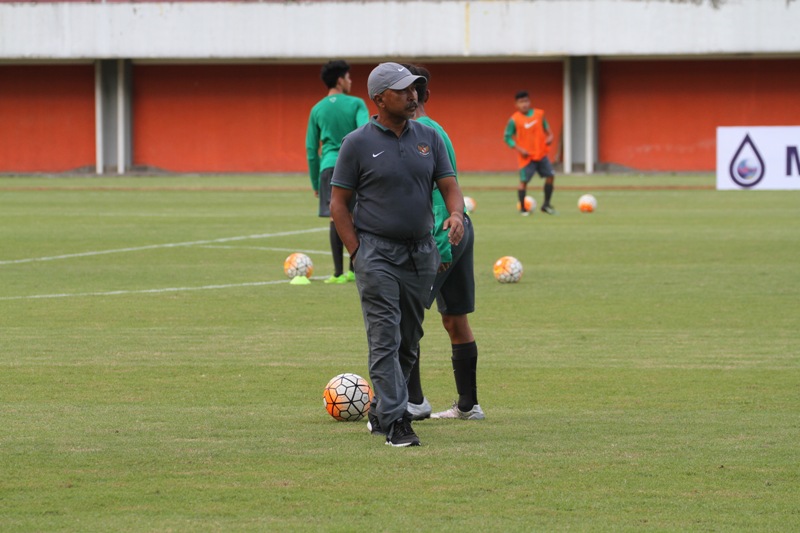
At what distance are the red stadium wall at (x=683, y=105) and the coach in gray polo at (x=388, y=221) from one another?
140 feet

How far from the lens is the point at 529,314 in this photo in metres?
13.5

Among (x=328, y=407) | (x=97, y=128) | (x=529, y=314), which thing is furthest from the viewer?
(x=97, y=128)

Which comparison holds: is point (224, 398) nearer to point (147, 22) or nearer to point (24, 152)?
point (147, 22)

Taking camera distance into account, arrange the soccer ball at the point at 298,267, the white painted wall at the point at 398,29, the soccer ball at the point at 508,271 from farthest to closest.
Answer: the white painted wall at the point at 398,29
the soccer ball at the point at 298,267
the soccer ball at the point at 508,271

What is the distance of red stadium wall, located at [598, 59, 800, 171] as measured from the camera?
48.4m

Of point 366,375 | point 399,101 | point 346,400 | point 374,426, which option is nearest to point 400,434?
point 374,426

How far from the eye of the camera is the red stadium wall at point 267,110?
164ft

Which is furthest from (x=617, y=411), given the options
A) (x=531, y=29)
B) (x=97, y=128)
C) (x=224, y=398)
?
(x=97, y=128)

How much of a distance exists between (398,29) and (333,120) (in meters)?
32.2

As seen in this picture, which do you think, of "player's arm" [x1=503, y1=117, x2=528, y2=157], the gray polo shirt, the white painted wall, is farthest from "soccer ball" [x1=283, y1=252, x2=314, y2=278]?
the white painted wall

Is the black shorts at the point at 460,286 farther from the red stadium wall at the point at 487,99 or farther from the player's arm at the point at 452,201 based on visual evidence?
the red stadium wall at the point at 487,99

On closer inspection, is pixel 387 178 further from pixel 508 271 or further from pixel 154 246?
pixel 154 246

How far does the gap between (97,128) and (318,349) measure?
4086 centimetres

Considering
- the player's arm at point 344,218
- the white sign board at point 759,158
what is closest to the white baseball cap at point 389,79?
the player's arm at point 344,218
